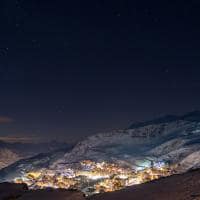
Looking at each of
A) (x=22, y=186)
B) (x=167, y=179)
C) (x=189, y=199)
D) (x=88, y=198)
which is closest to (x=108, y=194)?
(x=88, y=198)

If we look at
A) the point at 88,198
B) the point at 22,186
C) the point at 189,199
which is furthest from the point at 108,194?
the point at 22,186

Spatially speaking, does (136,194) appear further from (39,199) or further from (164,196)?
(39,199)

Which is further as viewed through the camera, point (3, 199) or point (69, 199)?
point (3, 199)

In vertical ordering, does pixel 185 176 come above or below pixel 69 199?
above

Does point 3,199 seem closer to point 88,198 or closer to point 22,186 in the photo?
point 22,186

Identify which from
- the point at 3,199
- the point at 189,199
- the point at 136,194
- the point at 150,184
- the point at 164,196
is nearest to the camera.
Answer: the point at 189,199

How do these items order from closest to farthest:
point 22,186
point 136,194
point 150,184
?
point 136,194, point 150,184, point 22,186
